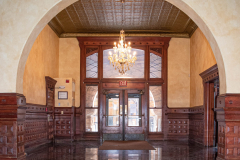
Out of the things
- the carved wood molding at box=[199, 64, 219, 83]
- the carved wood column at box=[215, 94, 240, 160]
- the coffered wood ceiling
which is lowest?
the carved wood column at box=[215, 94, 240, 160]

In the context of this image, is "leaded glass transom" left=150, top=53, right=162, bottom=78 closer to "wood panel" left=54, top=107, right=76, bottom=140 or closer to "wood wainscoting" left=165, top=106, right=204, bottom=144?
"wood wainscoting" left=165, top=106, right=204, bottom=144

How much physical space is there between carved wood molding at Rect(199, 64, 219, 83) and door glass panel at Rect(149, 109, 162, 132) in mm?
2964

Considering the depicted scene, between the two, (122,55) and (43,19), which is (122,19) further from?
(43,19)

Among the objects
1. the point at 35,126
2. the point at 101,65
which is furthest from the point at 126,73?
the point at 35,126

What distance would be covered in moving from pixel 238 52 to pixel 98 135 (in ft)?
26.3

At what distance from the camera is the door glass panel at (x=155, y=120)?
12.1 m

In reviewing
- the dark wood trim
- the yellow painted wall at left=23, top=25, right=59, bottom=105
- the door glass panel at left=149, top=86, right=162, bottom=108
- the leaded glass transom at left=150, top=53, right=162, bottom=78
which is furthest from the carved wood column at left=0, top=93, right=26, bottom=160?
the leaded glass transom at left=150, top=53, right=162, bottom=78

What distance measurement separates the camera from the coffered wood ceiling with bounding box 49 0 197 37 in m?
9.55

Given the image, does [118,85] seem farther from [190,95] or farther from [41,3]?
[41,3]

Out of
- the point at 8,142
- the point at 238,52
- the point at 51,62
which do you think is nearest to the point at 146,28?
the point at 51,62

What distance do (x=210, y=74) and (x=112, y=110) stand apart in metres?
4.78

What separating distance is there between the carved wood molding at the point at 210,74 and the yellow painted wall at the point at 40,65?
5.71 metres

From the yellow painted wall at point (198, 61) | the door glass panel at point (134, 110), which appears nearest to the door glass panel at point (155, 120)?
the door glass panel at point (134, 110)

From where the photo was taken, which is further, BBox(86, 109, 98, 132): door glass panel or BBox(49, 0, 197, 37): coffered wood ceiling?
BBox(86, 109, 98, 132): door glass panel
